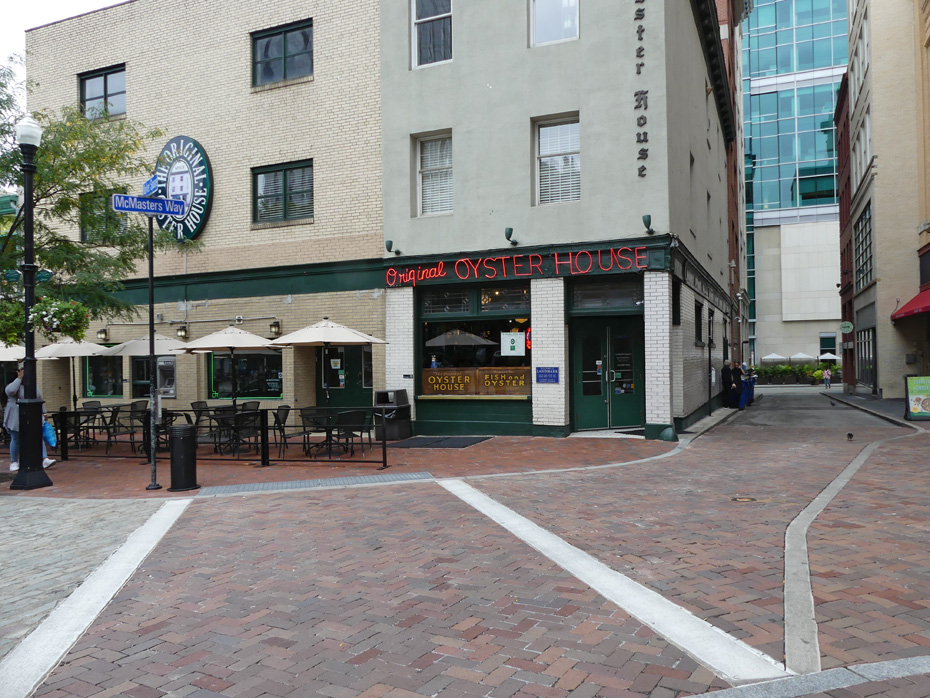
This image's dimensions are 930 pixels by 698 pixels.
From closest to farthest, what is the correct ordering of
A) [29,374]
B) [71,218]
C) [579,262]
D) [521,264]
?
[29,374] < [71,218] < [579,262] < [521,264]

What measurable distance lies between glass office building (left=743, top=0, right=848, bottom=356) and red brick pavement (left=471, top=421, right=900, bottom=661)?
50.7 metres

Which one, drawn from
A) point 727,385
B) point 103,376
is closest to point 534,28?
point 103,376

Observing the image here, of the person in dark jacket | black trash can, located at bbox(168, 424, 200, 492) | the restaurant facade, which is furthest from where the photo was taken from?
the person in dark jacket

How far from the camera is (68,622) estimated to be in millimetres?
4852

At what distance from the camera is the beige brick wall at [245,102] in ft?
55.3

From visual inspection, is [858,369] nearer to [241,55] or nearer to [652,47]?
[652,47]

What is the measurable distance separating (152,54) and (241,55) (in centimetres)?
290

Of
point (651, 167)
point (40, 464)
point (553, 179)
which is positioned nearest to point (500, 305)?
point (553, 179)

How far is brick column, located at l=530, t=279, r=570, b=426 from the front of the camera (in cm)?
1491

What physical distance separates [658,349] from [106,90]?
1651 cm

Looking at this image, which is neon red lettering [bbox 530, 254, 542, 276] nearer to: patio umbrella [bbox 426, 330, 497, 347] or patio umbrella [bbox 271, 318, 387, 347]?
patio umbrella [bbox 426, 330, 497, 347]

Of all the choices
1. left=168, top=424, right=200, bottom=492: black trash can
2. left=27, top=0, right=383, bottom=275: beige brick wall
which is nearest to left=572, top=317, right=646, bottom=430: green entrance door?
left=27, top=0, right=383, bottom=275: beige brick wall

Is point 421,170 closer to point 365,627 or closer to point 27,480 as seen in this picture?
point 27,480

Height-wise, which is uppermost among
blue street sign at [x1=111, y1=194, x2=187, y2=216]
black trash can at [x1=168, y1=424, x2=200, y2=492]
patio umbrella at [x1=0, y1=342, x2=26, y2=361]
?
blue street sign at [x1=111, y1=194, x2=187, y2=216]
